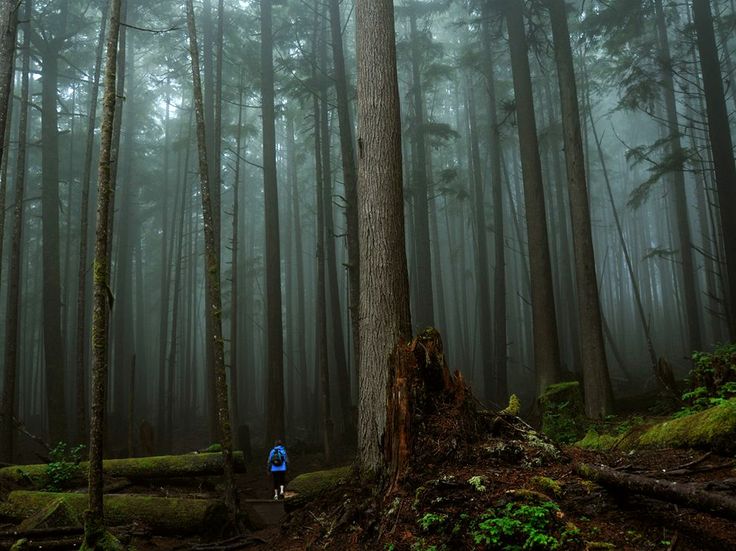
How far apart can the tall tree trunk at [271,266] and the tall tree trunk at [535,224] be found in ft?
24.4

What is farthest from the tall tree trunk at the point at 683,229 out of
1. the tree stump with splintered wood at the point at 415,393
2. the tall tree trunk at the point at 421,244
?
the tree stump with splintered wood at the point at 415,393

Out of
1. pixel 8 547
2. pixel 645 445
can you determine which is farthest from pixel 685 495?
pixel 8 547

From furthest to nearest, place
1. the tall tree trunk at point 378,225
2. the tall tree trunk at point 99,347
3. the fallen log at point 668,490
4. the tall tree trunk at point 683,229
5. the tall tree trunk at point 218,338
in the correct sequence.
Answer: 1. the tall tree trunk at point 683,229
2. the tall tree trunk at point 218,338
3. the tall tree trunk at point 378,225
4. the tall tree trunk at point 99,347
5. the fallen log at point 668,490

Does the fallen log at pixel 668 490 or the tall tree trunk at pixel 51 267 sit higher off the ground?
the tall tree trunk at pixel 51 267

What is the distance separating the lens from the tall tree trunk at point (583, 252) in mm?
10883

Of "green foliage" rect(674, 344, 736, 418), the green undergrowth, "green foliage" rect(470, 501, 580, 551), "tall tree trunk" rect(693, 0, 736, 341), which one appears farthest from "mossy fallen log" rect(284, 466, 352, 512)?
"tall tree trunk" rect(693, 0, 736, 341)

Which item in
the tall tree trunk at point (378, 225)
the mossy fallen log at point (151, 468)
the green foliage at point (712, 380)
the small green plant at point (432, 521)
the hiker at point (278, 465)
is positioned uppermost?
the tall tree trunk at point (378, 225)

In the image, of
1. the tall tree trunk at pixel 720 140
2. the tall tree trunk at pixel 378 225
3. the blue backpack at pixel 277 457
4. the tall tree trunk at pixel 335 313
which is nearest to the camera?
the tall tree trunk at pixel 378 225

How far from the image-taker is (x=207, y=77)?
62.3 feet

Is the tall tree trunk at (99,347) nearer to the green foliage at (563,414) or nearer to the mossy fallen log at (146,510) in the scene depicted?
the mossy fallen log at (146,510)

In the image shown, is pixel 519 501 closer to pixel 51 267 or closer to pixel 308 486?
pixel 308 486

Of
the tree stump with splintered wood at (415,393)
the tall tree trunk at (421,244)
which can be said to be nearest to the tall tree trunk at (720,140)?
the tall tree trunk at (421,244)

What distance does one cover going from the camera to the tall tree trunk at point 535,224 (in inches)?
494

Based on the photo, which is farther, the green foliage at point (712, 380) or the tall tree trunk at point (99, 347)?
the green foliage at point (712, 380)
